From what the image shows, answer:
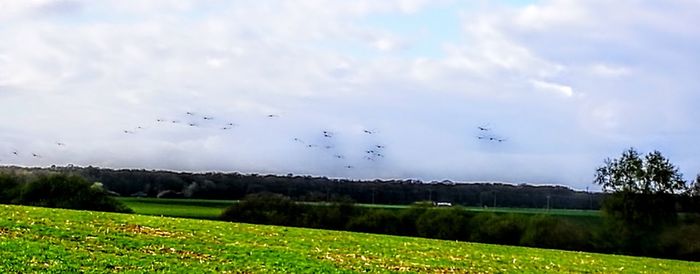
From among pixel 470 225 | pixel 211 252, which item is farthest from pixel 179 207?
pixel 211 252

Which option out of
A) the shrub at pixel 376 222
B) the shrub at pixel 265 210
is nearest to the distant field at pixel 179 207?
the shrub at pixel 265 210

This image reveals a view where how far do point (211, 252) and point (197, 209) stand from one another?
223 ft

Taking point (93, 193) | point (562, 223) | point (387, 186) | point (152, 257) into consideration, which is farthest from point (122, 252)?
point (387, 186)

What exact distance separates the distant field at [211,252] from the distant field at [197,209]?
4316cm

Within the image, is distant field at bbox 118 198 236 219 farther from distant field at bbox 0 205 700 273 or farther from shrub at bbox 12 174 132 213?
distant field at bbox 0 205 700 273

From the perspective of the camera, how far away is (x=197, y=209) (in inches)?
3760

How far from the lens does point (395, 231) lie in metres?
82.1

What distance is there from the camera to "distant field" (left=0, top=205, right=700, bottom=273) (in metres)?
23.5

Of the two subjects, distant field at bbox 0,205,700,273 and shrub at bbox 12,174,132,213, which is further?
shrub at bbox 12,174,132,213

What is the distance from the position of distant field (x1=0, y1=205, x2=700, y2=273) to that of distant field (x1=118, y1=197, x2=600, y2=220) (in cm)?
4316

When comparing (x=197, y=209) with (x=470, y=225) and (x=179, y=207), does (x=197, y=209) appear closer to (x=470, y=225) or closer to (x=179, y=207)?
(x=179, y=207)

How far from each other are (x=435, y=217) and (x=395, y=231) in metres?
4.24

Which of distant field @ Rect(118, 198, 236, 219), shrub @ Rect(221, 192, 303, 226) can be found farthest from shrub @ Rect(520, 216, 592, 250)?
distant field @ Rect(118, 198, 236, 219)

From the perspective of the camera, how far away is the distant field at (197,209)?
283 feet
